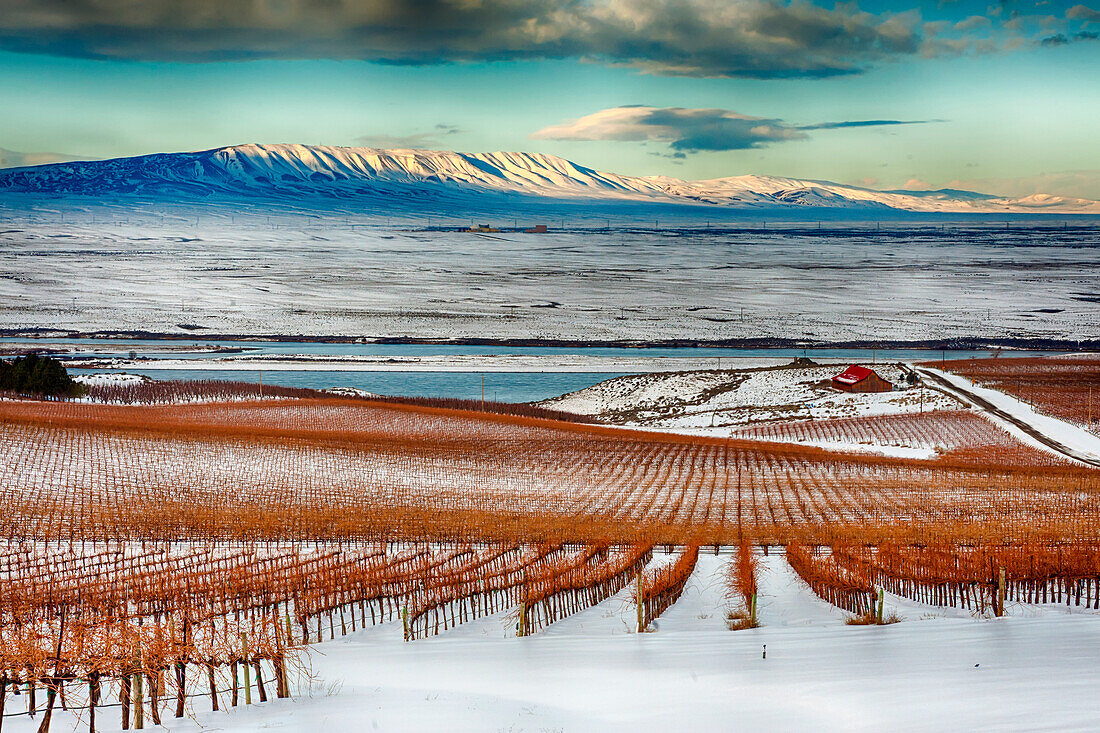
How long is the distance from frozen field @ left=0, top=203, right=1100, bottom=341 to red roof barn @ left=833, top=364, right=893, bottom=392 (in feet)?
110

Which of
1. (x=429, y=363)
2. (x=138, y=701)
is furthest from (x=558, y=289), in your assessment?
(x=138, y=701)

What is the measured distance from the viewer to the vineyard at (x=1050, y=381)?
125 feet

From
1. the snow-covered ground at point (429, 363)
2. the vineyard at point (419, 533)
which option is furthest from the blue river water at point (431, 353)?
the vineyard at point (419, 533)

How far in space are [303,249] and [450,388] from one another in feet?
419

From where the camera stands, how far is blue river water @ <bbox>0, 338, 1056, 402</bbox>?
5459 centimetres

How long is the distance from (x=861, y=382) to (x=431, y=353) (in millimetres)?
35482

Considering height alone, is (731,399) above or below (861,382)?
below

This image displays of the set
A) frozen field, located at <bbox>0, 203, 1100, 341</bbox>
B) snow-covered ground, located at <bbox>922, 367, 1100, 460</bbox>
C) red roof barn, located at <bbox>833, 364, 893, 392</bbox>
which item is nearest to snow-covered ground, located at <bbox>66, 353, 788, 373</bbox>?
frozen field, located at <bbox>0, 203, 1100, 341</bbox>

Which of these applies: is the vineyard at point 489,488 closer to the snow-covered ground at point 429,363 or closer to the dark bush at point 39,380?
the dark bush at point 39,380

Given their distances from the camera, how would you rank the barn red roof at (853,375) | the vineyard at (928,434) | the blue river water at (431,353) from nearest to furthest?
1. the vineyard at (928,434)
2. the barn red roof at (853,375)
3. the blue river water at (431,353)

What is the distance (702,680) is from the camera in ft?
25.5

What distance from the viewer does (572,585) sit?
430 inches

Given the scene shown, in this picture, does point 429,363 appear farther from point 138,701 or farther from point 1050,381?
point 138,701

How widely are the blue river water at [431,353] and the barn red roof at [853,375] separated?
49.9 ft
